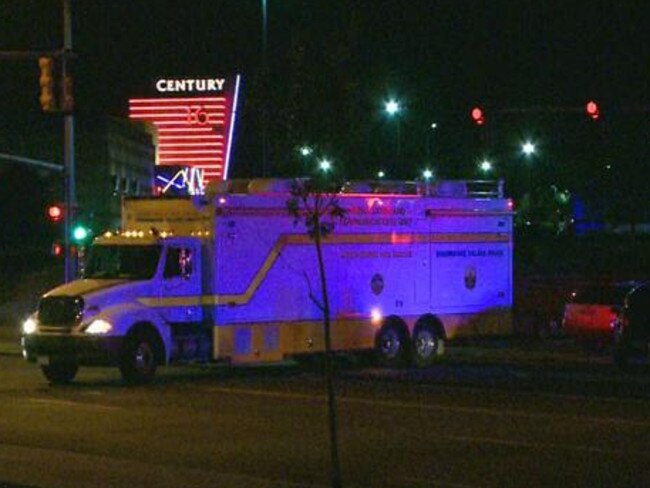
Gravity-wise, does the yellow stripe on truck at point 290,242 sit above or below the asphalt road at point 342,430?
above

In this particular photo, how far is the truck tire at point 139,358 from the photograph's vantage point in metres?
26.3

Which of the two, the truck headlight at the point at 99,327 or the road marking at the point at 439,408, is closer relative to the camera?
the road marking at the point at 439,408

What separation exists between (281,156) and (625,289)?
42.0 ft

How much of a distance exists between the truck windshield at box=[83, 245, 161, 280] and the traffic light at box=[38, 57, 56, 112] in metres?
3.75

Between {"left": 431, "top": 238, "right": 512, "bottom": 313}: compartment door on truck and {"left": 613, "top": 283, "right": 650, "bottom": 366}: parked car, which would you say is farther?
{"left": 431, "top": 238, "right": 512, "bottom": 313}: compartment door on truck

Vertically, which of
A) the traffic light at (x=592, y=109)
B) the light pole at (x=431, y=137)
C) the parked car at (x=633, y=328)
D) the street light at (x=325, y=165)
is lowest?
the parked car at (x=633, y=328)

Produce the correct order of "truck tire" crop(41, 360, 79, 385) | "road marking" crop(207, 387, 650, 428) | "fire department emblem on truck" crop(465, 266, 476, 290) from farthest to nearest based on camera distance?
"fire department emblem on truck" crop(465, 266, 476, 290) → "truck tire" crop(41, 360, 79, 385) → "road marking" crop(207, 387, 650, 428)

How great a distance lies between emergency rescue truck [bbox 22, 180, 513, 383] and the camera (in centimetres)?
2655

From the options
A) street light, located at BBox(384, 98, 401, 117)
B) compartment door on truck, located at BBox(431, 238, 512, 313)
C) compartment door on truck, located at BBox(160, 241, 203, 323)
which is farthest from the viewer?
street light, located at BBox(384, 98, 401, 117)

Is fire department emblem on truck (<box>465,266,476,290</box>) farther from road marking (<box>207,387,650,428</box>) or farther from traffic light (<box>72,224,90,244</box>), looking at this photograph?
traffic light (<box>72,224,90,244</box>)

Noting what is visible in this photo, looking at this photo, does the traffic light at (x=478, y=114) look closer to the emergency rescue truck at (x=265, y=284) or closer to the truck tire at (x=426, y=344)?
the emergency rescue truck at (x=265, y=284)

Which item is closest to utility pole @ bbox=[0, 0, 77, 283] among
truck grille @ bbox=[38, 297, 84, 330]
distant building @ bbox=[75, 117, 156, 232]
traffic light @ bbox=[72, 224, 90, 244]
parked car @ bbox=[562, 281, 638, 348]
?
traffic light @ bbox=[72, 224, 90, 244]

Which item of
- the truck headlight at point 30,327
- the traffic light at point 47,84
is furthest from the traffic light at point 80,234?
the truck headlight at point 30,327

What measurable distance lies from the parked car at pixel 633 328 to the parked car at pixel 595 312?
0.88 meters
